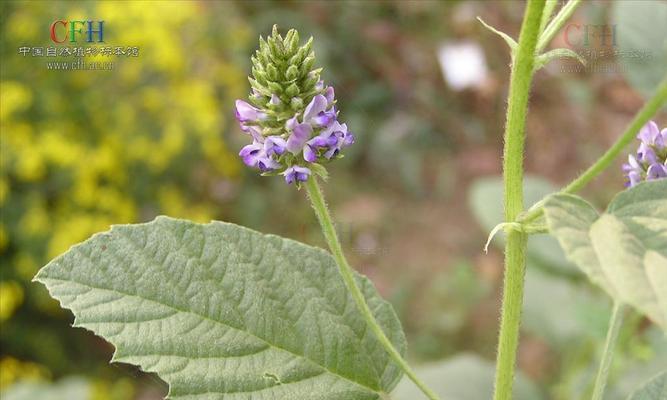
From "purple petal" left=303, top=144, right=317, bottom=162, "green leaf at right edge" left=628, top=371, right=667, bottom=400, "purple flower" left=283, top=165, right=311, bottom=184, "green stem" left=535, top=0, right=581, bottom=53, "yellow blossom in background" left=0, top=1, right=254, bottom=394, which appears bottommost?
"green leaf at right edge" left=628, top=371, right=667, bottom=400

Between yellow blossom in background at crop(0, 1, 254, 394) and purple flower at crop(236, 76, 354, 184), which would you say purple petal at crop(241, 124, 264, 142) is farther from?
yellow blossom in background at crop(0, 1, 254, 394)

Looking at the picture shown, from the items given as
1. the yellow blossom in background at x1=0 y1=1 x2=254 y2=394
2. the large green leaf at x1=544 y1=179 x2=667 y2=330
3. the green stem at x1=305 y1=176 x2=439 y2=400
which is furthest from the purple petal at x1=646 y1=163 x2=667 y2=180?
the yellow blossom in background at x1=0 y1=1 x2=254 y2=394

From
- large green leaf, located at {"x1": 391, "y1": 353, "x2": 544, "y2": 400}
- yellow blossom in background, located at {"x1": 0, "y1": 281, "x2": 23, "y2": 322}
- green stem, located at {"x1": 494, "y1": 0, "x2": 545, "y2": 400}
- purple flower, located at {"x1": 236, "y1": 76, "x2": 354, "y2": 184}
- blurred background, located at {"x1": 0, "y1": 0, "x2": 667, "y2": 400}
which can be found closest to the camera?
green stem, located at {"x1": 494, "y1": 0, "x2": 545, "y2": 400}

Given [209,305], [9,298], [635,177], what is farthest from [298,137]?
[9,298]

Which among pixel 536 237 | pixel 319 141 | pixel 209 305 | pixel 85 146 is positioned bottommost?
pixel 209 305

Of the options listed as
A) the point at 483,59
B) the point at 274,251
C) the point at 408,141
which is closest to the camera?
the point at 274,251

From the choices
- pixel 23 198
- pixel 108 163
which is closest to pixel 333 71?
pixel 108 163

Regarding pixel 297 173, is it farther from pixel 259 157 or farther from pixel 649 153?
pixel 649 153

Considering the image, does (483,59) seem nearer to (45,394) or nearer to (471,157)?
(471,157)
